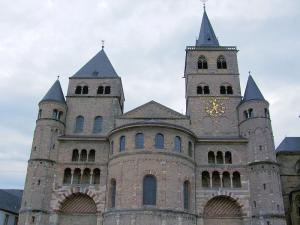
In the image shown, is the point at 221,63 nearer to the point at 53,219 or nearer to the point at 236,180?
the point at 236,180

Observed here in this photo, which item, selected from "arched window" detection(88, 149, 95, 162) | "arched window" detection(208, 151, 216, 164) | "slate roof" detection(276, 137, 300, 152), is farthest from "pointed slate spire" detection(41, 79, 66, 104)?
"slate roof" detection(276, 137, 300, 152)

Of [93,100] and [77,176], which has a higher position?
[93,100]

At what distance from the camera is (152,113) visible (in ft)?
134

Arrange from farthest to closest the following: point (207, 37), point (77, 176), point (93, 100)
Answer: point (207, 37) < point (93, 100) < point (77, 176)

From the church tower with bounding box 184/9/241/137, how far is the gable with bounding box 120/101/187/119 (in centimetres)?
331

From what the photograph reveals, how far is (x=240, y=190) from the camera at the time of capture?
3706 cm

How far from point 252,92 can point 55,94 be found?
2396 centimetres

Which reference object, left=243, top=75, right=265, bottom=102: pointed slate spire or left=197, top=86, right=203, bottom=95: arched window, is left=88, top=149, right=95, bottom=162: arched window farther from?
left=243, top=75, right=265, bottom=102: pointed slate spire

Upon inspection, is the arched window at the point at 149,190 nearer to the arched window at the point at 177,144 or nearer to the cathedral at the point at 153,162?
the cathedral at the point at 153,162

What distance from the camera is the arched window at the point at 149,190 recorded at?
33.2 metres

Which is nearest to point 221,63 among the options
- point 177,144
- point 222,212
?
point 177,144

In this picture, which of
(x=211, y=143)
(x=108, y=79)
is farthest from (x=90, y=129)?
(x=211, y=143)

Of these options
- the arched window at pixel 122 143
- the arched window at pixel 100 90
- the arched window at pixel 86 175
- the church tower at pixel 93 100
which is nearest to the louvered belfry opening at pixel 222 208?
the arched window at pixel 122 143

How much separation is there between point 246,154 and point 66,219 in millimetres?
20801
